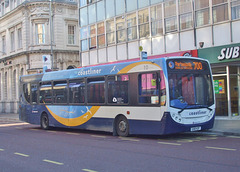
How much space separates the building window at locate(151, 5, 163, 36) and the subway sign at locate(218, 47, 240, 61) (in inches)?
183

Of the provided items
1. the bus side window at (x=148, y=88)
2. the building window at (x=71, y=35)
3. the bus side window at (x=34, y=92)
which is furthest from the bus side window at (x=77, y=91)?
the building window at (x=71, y=35)

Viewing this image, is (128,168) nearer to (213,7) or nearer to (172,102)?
(172,102)

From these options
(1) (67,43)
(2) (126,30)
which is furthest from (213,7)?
(1) (67,43)

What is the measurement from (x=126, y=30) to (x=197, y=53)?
6321mm

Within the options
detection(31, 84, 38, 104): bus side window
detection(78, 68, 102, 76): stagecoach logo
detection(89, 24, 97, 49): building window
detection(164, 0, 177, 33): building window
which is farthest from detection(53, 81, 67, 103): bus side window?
detection(89, 24, 97, 49): building window

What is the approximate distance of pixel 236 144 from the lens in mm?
10891

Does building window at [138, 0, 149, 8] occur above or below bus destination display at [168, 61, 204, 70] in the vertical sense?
above

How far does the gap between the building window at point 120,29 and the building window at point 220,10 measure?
23.7 ft

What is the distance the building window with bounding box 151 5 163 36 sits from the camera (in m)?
21.6

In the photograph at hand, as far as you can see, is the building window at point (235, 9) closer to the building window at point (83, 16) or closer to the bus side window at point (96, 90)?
the bus side window at point (96, 90)

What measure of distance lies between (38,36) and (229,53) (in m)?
26.5

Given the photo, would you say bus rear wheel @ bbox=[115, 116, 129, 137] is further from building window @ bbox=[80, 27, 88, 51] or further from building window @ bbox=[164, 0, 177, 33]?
building window @ bbox=[80, 27, 88, 51]

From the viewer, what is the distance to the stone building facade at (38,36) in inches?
1515

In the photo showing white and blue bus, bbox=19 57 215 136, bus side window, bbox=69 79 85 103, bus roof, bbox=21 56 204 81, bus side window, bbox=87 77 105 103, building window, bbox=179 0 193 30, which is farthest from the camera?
building window, bbox=179 0 193 30
